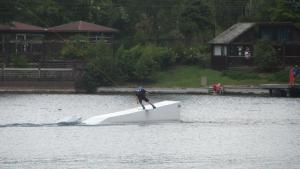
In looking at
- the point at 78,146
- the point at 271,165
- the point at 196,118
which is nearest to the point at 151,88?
the point at 196,118

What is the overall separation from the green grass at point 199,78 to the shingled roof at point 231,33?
381 centimetres

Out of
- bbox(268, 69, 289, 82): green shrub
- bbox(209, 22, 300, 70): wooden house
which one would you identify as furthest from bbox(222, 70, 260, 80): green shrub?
bbox(209, 22, 300, 70): wooden house

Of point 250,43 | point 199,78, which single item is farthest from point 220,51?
point 199,78

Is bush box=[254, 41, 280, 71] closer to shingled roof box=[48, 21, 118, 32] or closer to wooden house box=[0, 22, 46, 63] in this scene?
shingled roof box=[48, 21, 118, 32]

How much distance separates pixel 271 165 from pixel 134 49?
156 ft

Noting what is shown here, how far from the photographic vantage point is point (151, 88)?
8288cm

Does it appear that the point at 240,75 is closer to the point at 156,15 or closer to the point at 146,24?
the point at 146,24

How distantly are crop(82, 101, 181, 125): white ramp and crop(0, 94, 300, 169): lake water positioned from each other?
463mm

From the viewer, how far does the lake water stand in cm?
4334

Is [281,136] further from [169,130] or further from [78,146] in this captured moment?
A: [78,146]

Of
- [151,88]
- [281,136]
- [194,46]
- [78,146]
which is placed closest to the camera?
[78,146]

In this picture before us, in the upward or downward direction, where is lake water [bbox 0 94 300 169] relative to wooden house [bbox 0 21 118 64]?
downward

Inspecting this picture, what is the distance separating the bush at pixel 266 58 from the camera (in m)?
87.1

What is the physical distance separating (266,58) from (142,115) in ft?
110
